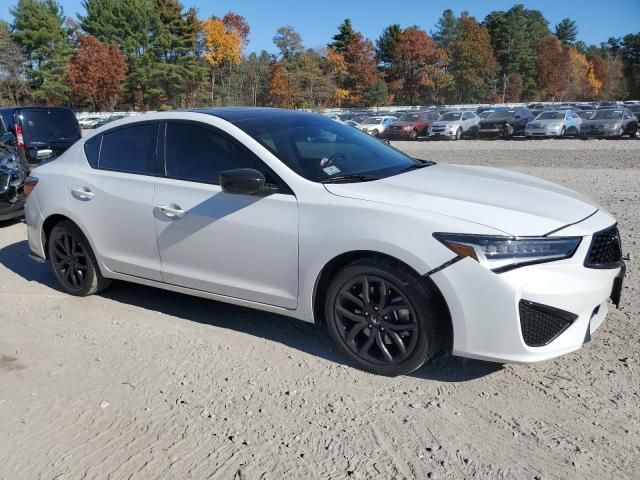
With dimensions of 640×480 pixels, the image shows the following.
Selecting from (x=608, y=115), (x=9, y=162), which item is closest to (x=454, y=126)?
(x=608, y=115)

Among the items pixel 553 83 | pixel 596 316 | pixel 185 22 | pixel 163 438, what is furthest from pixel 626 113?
pixel 553 83

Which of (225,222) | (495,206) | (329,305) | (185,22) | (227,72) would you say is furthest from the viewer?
(227,72)

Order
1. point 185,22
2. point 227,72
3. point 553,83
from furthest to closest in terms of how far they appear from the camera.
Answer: point 553,83 → point 227,72 → point 185,22

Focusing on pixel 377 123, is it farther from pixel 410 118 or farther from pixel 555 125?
pixel 555 125

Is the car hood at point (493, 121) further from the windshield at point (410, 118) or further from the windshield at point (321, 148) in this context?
the windshield at point (321, 148)

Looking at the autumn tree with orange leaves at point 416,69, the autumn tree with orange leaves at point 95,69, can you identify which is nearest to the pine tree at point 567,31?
the autumn tree with orange leaves at point 416,69

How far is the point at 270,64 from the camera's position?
2992 inches

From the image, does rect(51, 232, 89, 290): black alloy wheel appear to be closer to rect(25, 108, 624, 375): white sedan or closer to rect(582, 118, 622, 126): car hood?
rect(25, 108, 624, 375): white sedan

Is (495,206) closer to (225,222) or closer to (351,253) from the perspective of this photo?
(351,253)

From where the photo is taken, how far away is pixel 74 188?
482 centimetres

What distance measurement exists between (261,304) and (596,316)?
207 cm

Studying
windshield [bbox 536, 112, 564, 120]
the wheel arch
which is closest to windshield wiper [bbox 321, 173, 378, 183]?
the wheel arch

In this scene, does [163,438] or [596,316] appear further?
[596,316]

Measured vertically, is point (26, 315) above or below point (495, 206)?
below
